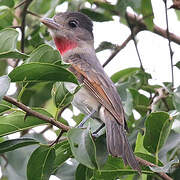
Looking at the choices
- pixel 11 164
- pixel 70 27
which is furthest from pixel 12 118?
pixel 70 27

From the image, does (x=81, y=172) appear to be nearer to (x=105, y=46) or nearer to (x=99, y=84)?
(x=99, y=84)

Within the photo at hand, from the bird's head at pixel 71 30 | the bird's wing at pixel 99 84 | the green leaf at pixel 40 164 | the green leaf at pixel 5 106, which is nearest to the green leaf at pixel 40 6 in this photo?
the bird's head at pixel 71 30

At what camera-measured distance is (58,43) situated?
4543mm

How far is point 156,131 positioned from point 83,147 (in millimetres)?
647

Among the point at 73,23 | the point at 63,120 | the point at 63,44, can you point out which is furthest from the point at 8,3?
the point at 63,120

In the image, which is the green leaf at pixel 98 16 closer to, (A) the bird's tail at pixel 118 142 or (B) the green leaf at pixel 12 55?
(A) the bird's tail at pixel 118 142

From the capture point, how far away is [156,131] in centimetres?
285

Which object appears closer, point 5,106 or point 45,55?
point 45,55

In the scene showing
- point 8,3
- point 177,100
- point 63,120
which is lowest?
point 63,120

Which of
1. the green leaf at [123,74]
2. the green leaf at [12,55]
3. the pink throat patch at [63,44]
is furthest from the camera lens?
the pink throat patch at [63,44]

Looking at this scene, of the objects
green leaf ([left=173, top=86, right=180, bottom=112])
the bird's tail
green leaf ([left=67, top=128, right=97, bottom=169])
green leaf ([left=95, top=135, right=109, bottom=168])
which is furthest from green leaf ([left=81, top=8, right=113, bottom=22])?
green leaf ([left=67, top=128, right=97, bottom=169])

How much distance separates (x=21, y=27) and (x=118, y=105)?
3.64 ft

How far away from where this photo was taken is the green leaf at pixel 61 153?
8.86 ft

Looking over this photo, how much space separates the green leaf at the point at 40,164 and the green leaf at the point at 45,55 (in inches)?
21.2
